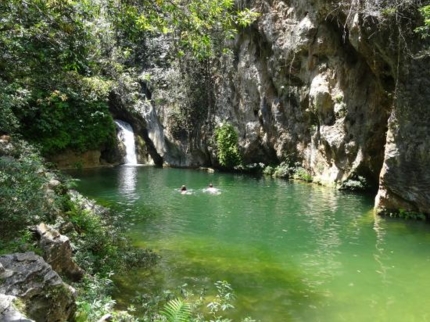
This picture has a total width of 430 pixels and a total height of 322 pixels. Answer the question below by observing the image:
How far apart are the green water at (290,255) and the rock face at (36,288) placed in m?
2.88

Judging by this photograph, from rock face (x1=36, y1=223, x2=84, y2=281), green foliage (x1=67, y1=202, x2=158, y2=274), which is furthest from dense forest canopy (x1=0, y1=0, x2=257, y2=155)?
rock face (x1=36, y1=223, x2=84, y2=281)

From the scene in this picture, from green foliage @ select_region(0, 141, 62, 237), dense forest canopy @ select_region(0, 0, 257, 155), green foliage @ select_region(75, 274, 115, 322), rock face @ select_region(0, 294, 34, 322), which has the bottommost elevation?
green foliage @ select_region(75, 274, 115, 322)

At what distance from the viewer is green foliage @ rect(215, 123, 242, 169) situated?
31191 millimetres

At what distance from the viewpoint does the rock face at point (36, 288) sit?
13.2 ft

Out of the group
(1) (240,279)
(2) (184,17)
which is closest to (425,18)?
(2) (184,17)

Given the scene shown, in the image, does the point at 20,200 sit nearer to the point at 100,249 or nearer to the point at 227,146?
the point at 100,249

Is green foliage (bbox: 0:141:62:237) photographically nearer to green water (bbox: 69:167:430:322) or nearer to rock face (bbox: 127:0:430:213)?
green water (bbox: 69:167:430:322)

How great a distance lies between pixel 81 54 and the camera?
885cm

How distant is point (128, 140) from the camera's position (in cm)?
4522

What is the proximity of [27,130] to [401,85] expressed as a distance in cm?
2580

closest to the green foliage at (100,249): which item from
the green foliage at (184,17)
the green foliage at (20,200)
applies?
the green foliage at (20,200)

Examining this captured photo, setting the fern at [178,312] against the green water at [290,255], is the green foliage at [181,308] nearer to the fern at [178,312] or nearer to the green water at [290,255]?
the fern at [178,312]

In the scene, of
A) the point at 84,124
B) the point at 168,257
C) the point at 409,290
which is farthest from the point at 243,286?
the point at 84,124

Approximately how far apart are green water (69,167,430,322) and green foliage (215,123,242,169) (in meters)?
12.6
